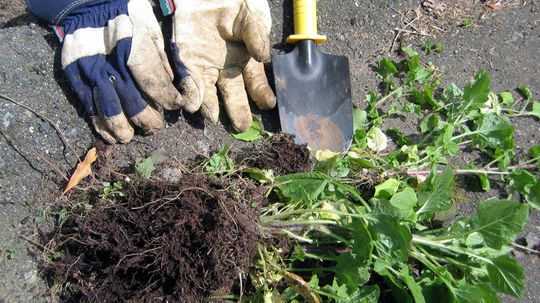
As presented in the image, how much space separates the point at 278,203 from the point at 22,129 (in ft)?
3.51

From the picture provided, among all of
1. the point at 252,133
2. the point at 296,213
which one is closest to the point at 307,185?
the point at 296,213

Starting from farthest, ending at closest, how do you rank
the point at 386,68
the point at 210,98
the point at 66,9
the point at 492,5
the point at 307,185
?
1. the point at 492,5
2. the point at 386,68
3. the point at 210,98
4. the point at 66,9
5. the point at 307,185

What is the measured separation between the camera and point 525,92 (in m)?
2.51

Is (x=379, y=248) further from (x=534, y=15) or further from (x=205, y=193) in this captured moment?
(x=534, y=15)

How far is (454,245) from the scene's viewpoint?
1951 millimetres

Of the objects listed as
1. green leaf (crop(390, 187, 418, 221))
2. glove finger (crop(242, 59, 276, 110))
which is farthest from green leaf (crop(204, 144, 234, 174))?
green leaf (crop(390, 187, 418, 221))

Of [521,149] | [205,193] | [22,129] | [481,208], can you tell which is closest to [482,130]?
[521,149]

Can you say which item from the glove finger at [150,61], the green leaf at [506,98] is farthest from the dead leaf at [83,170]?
the green leaf at [506,98]

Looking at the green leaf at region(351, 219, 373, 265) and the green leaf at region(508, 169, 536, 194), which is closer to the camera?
the green leaf at region(351, 219, 373, 265)

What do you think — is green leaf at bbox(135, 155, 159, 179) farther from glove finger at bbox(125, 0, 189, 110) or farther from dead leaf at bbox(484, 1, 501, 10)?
dead leaf at bbox(484, 1, 501, 10)

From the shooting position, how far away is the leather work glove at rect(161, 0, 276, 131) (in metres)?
2.07

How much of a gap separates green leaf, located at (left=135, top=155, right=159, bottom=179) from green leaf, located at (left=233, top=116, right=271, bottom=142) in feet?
1.32

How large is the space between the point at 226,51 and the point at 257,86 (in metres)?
0.21

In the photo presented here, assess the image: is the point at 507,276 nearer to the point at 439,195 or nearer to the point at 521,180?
the point at 439,195
